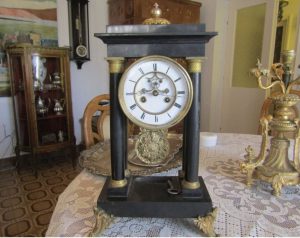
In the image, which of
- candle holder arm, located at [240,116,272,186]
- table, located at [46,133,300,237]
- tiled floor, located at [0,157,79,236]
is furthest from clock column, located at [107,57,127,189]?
tiled floor, located at [0,157,79,236]

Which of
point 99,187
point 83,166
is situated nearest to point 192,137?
point 99,187

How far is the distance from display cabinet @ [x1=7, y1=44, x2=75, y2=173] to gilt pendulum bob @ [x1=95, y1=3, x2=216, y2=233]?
213cm

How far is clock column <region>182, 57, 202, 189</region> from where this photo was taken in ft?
2.03

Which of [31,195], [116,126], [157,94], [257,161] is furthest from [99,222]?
[31,195]

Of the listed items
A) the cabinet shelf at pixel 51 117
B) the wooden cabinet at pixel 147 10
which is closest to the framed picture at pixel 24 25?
the cabinet shelf at pixel 51 117

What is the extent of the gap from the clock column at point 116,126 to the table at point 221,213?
0.38ft

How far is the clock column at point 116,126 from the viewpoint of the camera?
63cm

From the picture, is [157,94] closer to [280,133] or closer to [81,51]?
→ [280,133]

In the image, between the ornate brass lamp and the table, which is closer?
the table

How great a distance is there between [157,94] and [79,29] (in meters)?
2.55

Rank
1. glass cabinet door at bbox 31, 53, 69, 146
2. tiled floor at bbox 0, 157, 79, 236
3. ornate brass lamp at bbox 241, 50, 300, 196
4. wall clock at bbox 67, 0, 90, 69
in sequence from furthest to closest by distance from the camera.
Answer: wall clock at bbox 67, 0, 90, 69 → glass cabinet door at bbox 31, 53, 69, 146 → tiled floor at bbox 0, 157, 79, 236 → ornate brass lamp at bbox 241, 50, 300, 196

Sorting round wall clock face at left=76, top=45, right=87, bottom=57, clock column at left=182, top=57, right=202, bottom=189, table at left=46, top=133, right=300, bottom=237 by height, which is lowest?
table at left=46, top=133, right=300, bottom=237

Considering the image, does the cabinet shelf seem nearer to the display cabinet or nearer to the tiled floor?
the display cabinet

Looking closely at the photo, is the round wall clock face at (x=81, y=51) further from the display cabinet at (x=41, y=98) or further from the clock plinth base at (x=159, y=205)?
the clock plinth base at (x=159, y=205)
